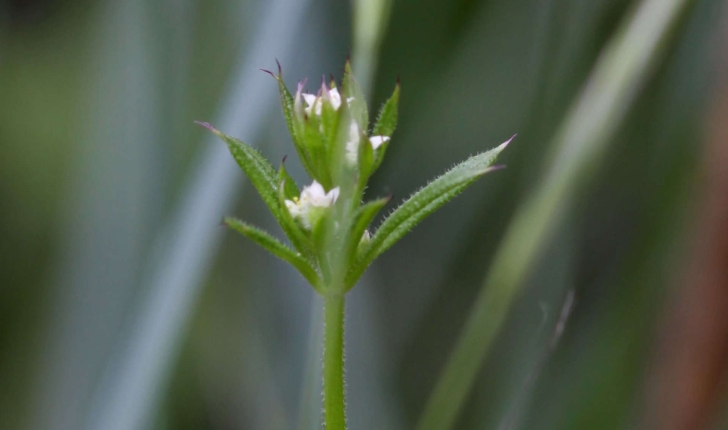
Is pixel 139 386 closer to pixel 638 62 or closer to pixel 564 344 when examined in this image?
pixel 564 344

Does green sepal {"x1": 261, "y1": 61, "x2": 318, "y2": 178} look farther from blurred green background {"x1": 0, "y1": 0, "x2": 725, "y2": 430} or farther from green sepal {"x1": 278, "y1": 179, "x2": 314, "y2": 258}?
blurred green background {"x1": 0, "y1": 0, "x2": 725, "y2": 430}

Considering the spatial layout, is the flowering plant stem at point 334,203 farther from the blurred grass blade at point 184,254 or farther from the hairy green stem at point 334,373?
the blurred grass blade at point 184,254

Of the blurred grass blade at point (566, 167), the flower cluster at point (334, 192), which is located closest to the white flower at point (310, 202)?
the flower cluster at point (334, 192)

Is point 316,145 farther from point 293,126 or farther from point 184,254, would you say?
point 184,254

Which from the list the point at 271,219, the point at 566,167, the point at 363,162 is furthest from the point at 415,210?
the point at 271,219

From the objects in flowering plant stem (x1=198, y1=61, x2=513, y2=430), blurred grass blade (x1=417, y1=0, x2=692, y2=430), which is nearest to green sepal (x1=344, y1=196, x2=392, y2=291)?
flowering plant stem (x1=198, y1=61, x2=513, y2=430)

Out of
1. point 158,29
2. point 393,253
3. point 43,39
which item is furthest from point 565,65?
point 43,39
